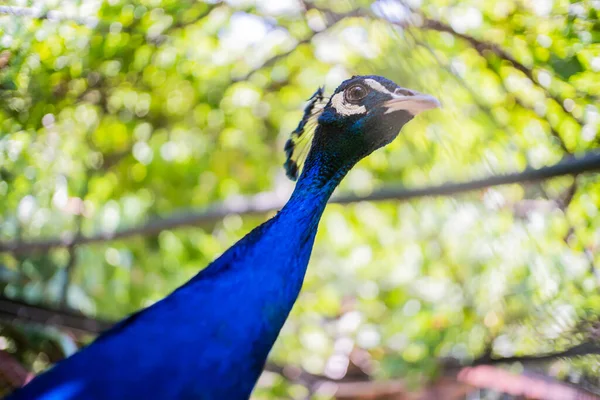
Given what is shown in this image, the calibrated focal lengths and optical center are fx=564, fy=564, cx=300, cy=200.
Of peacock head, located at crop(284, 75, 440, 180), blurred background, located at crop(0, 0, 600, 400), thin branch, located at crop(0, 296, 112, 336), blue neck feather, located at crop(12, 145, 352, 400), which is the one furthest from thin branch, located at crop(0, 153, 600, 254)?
blue neck feather, located at crop(12, 145, 352, 400)

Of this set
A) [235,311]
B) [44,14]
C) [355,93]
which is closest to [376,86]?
[355,93]

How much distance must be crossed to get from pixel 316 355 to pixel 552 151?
1.60m

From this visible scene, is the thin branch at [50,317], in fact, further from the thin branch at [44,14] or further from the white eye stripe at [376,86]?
the white eye stripe at [376,86]

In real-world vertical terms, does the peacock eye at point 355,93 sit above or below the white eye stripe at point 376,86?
below

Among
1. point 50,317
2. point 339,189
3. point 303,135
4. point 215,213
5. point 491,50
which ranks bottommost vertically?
point 339,189

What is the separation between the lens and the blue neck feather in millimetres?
835

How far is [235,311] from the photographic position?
35.3 inches

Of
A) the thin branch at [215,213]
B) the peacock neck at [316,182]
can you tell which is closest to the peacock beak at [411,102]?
the peacock neck at [316,182]

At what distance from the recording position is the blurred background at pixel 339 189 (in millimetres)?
1434

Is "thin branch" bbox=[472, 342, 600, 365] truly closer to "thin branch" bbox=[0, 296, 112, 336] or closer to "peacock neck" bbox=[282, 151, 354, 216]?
"peacock neck" bbox=[282, 151, 354, 216]

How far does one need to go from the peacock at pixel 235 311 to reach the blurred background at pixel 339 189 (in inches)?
8.6

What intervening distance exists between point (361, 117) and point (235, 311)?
1.47 ft

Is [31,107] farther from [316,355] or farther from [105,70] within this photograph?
[316,355]

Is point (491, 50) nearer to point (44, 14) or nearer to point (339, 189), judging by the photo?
point (339, 189)
